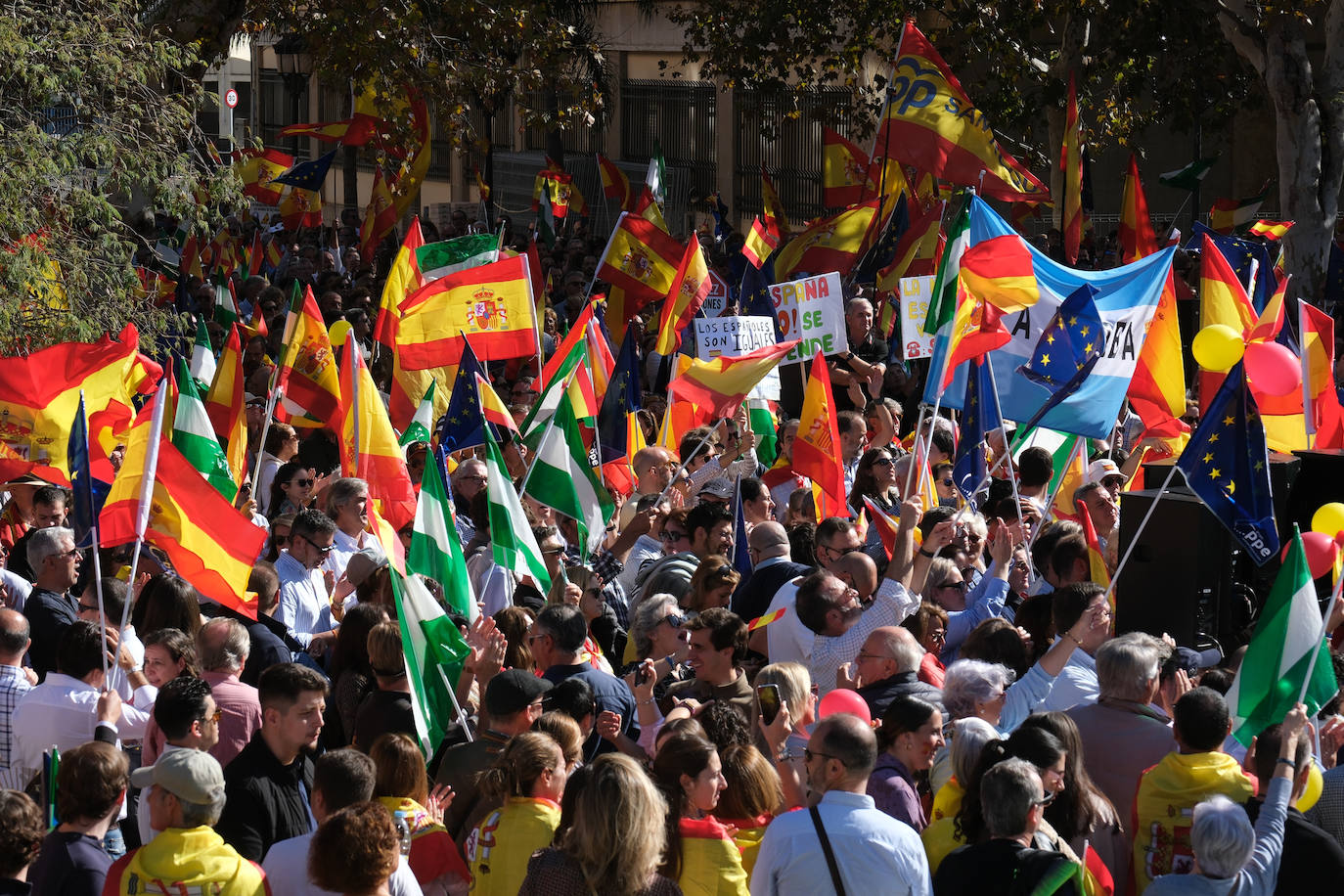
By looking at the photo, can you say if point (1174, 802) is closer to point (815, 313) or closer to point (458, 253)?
point (815, 313)

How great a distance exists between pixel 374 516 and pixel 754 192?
26.9 meters

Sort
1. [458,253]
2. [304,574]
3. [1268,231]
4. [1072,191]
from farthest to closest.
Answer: [1268,231], [1072,191], [458,253], [304,574]

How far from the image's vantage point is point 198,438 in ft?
30.3

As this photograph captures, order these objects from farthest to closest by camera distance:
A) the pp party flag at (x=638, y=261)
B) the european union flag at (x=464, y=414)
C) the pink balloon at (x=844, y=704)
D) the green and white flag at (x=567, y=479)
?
the pp party flag at (x=638, y=261), the european union flag at (x=464, y=414), the green and white flag at (x=567, y=479), the pink balloon at (x=844, y=704)

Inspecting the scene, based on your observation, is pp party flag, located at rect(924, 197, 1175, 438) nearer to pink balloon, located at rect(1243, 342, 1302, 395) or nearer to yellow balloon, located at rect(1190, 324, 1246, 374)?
yellow balloon, located at rect(1190, 324, 1246, 374)

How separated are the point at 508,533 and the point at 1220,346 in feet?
14.7

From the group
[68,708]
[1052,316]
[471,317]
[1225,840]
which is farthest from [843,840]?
[471,317]

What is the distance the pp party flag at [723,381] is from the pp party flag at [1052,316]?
3.80ft

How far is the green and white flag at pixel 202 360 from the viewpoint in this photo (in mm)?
12430

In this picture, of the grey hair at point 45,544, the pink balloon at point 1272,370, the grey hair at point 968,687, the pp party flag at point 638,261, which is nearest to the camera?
the grey hair at point 968,687

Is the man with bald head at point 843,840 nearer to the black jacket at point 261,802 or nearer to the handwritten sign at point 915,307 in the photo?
the black jacket at point 261,802

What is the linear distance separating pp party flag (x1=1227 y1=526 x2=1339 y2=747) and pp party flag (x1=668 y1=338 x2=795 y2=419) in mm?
5062

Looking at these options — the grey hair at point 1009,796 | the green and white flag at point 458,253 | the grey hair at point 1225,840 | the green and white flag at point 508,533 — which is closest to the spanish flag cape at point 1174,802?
the grey hair at point 1225,840

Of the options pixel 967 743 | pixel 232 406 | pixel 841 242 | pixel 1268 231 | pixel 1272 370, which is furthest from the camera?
pixel 1268 231
